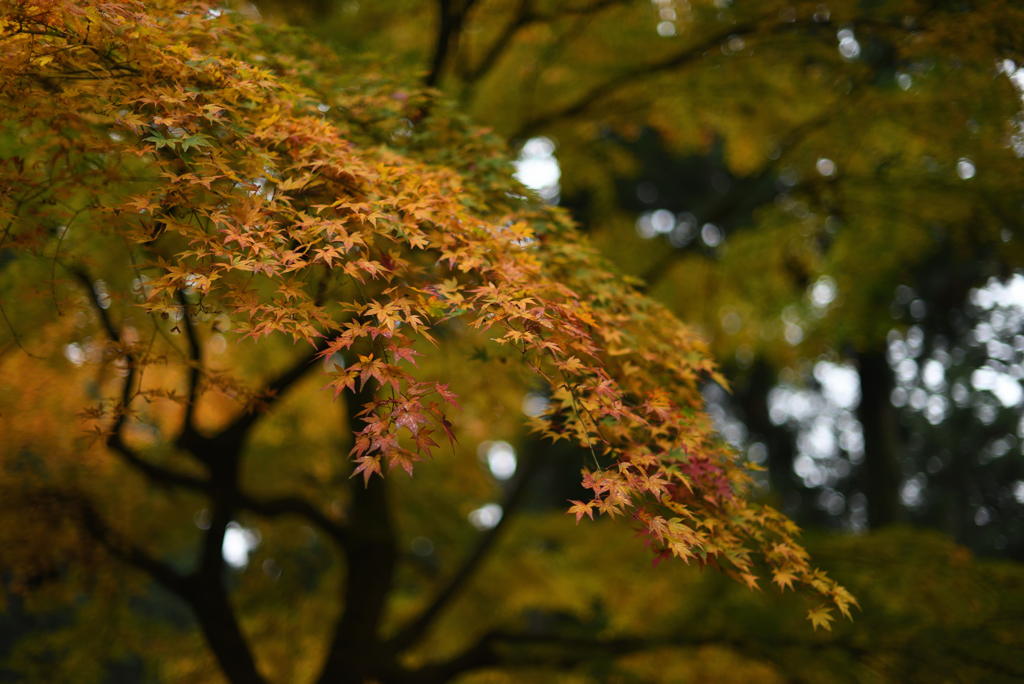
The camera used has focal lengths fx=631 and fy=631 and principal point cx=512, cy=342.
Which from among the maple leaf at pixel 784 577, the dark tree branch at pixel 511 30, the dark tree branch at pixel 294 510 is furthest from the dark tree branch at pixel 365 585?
the maple leaf at pixel 784 577

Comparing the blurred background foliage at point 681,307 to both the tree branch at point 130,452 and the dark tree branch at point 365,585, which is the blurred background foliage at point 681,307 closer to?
the tree branch at point 130,452

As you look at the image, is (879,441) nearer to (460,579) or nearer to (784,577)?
(460,579)

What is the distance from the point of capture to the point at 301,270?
2189mm

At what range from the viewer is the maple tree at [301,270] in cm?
179

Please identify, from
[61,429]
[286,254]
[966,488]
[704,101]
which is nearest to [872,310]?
[704,101]

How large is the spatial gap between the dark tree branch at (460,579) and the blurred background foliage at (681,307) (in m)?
0.18

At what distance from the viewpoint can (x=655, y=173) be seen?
1263 cm

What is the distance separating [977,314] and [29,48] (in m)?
11.0

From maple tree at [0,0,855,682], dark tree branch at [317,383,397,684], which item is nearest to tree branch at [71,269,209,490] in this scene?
maple tree at [0,0,855,682]

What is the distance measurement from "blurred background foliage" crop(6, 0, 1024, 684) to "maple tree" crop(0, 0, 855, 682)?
7.2 inches

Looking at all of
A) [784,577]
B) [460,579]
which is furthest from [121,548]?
[784,577]

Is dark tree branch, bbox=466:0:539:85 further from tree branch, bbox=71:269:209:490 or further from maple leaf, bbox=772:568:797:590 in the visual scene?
maple leaf, bbox=772:568:797:590

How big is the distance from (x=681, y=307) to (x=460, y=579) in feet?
13.4

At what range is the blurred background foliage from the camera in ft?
12.5
